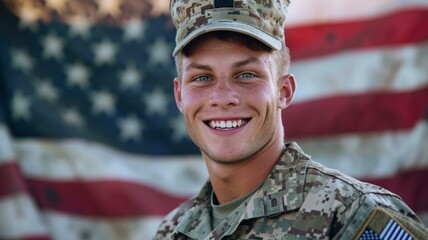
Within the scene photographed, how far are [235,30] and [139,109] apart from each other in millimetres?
3023

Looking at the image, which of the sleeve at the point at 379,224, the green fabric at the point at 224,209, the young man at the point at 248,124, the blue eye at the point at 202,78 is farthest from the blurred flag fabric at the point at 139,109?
the sleeve at the point at 379,224

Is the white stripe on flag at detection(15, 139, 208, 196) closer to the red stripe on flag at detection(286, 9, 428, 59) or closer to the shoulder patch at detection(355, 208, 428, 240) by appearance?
the red stripe on flag at detection(286, 9, 428, 59)

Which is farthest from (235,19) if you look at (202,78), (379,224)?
(379,224)

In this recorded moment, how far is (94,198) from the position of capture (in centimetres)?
561

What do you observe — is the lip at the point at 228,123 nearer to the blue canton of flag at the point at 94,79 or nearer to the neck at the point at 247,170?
the neck at the point at 247,170

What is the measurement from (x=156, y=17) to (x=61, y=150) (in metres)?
0.92

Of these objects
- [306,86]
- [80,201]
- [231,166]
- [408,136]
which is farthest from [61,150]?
[231,166]

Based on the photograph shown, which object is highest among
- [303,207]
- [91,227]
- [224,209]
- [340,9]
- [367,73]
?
[340,9]

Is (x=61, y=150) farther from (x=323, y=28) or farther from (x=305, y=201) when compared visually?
(x=305, y=201)

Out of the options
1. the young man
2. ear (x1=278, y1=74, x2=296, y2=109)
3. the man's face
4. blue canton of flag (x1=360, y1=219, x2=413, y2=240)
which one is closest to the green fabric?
the young man

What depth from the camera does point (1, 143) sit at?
218 inches

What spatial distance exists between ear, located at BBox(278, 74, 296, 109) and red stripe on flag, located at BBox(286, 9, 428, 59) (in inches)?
109

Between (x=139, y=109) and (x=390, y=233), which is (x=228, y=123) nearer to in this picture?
(x=390, y=233)

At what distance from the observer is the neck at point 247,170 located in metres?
2.87
